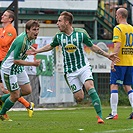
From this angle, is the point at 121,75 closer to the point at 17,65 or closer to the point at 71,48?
the point at 71,48

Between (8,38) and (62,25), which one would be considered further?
(8,38)

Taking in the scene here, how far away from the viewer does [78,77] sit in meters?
11.9

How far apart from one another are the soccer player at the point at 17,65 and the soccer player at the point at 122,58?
1918 millimetres

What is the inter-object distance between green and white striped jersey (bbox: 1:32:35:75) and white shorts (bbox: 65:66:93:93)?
94cm

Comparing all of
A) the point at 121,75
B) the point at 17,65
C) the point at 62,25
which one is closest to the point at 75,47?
the point at 62,25

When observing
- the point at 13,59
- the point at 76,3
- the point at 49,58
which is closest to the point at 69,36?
the point at 13,59

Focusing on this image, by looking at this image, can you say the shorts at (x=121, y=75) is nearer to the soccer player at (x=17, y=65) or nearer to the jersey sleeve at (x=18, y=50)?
the soccer player at (x=17, y=65)

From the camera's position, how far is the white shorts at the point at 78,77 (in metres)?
11.7

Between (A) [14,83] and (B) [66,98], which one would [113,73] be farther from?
(B) [66,98]

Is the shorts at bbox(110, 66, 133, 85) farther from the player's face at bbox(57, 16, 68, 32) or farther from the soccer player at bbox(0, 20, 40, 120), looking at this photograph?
the player's face at bbox(57, 16, 68, 32)

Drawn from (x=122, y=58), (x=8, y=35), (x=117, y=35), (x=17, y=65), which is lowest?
(x=17, y=65)

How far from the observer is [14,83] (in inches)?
475

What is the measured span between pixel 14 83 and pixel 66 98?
903cm

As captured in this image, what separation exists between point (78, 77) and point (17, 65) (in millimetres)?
1193
